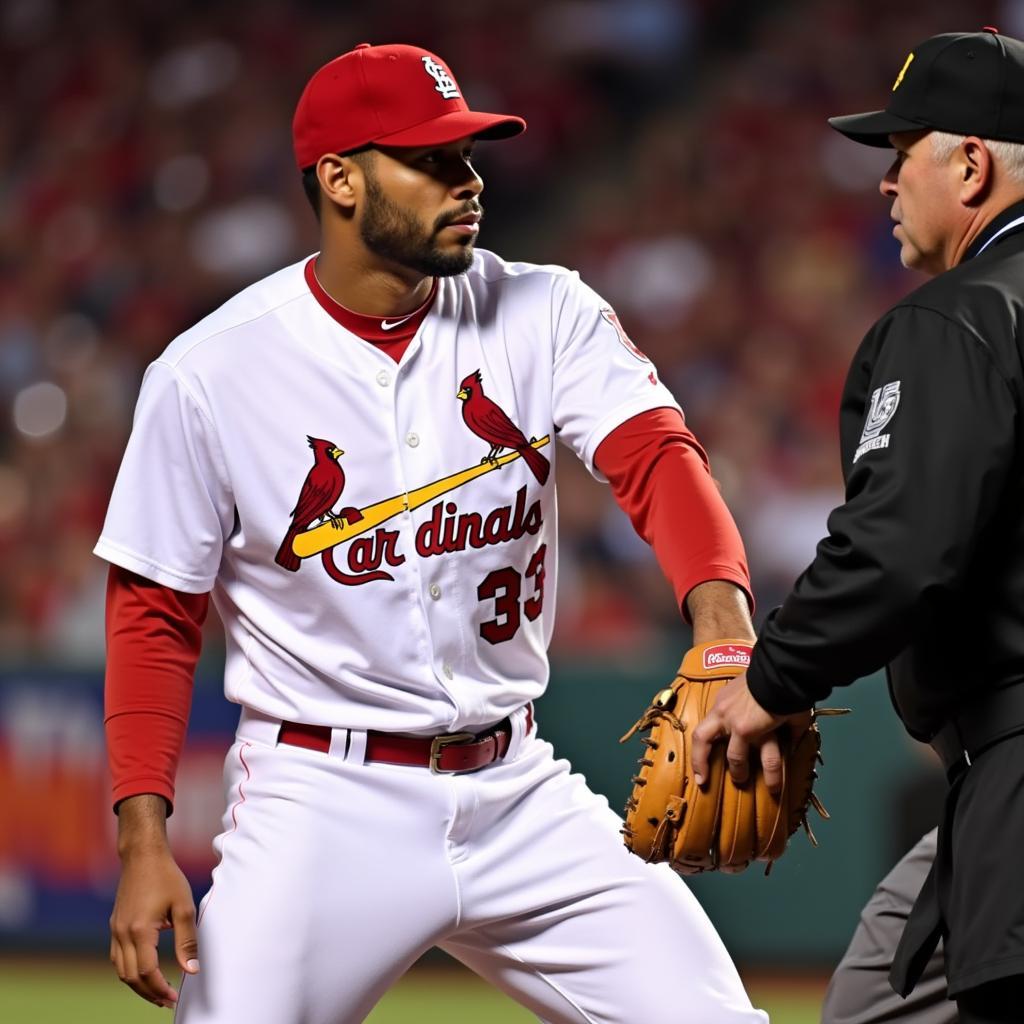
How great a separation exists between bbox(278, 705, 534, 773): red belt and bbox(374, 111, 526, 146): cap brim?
106 cm

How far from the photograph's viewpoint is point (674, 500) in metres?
2.91

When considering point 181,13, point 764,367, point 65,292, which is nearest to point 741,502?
point 764,367

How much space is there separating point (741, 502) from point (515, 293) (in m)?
4.60

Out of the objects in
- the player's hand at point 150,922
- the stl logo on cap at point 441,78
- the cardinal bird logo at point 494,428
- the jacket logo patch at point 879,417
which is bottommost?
the player's hand at point 150,922

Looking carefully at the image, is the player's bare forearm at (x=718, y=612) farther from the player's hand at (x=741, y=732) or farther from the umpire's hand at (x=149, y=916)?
the umpire's hand at (x=149, y=916)

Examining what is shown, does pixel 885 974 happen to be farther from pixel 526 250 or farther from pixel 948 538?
pixel 526 250

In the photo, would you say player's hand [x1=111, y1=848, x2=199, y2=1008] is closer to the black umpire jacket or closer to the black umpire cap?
the black umpire jacket

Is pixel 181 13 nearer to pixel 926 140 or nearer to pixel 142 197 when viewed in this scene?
pixel 142 197

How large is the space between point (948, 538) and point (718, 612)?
582 millimetres

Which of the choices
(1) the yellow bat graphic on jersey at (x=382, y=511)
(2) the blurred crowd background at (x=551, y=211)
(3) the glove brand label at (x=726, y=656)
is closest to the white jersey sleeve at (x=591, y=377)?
(1) the yellow bat graphic on jersey at (x=382, y=511)

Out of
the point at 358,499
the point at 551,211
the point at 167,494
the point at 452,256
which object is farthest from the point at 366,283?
the point at 551,211

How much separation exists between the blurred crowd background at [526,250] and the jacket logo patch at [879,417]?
4.05m

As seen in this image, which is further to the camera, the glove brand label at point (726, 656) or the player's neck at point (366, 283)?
the player's neck at point (366, 283)

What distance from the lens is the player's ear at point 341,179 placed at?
10.1 feet
